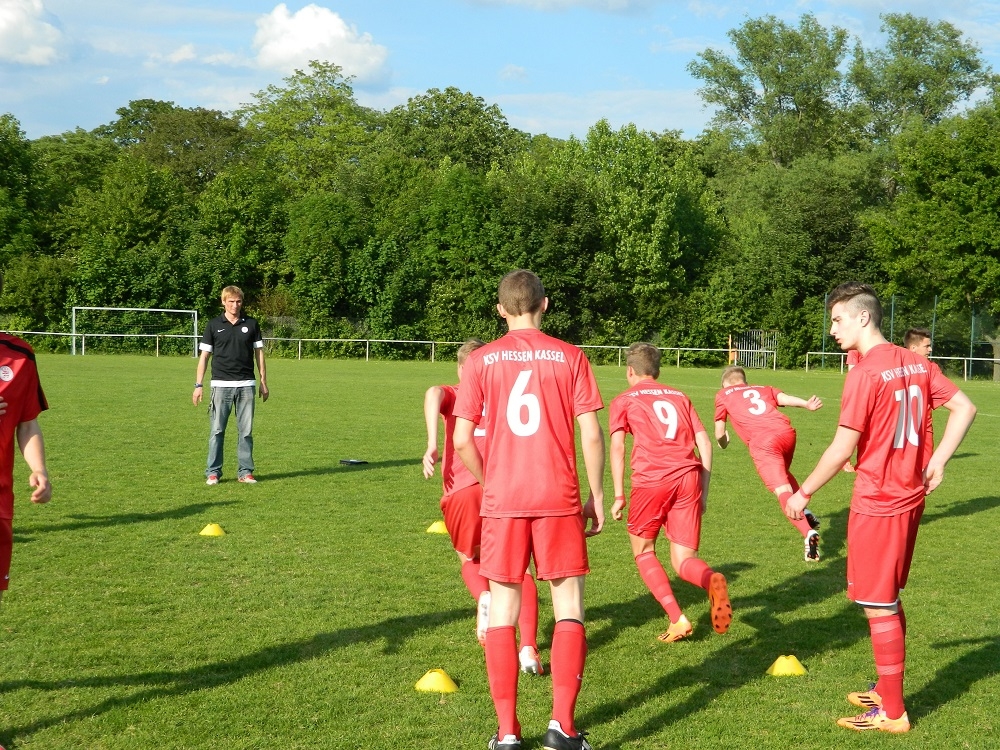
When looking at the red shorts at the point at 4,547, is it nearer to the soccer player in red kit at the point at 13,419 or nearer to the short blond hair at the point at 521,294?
the soccer player in red kit at the point at 13,419

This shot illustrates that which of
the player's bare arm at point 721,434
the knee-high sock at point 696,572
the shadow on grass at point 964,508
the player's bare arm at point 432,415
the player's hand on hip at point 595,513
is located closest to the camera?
the player's hand on hip at point 595,513

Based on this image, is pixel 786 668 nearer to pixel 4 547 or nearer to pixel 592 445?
pixel 592 445

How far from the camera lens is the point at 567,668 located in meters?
4.25

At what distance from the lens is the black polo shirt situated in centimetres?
1114

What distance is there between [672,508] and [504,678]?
2343mm

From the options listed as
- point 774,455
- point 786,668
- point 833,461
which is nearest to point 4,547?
point 833,461

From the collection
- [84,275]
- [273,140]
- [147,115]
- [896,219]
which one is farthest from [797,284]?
[147,115]

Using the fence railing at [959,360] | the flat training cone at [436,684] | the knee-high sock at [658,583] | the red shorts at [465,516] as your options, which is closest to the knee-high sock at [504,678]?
the flat training cone at [436,684]

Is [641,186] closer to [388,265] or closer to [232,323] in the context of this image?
[388,265]

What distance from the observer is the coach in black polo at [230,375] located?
1112cm

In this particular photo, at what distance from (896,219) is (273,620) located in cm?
4236

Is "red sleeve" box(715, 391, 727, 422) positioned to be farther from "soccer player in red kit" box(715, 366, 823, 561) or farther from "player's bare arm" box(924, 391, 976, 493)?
"player's bare arm" box(924, 391, 976, 493)

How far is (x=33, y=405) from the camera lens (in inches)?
173

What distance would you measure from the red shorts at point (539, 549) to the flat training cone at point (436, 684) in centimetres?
106
